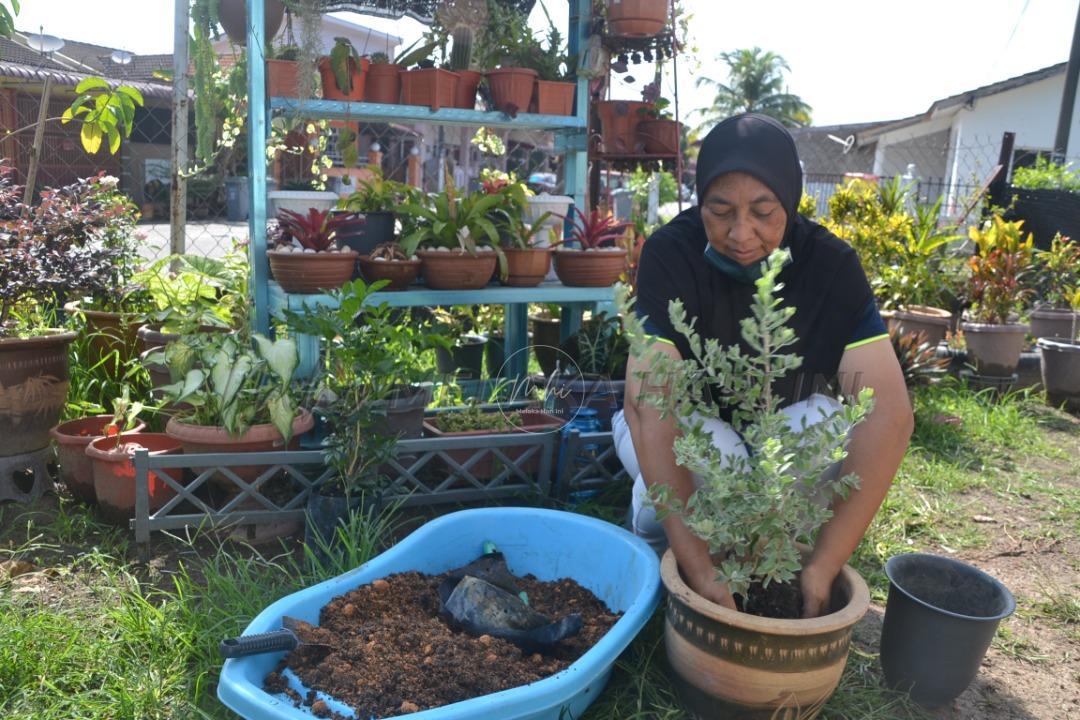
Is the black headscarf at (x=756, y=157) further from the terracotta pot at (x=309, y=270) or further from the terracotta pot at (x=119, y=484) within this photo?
the terracotta pot at (x=119, y=484)

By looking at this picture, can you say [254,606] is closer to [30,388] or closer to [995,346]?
[30,388]

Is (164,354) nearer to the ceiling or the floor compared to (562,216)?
nearer to the floor

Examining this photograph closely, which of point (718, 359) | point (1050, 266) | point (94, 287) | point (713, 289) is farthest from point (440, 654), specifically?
point (1050, 266)

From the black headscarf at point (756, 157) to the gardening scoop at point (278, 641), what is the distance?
4.36ft

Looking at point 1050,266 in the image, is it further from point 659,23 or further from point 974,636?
point 974,636

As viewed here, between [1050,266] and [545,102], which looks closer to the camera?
[545,102]

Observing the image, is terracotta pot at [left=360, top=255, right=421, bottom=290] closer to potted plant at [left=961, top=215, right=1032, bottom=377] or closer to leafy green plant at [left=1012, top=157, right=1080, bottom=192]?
potted plant at [left=961, top=215, right=1032, bottom=377]

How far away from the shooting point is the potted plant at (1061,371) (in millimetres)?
4688

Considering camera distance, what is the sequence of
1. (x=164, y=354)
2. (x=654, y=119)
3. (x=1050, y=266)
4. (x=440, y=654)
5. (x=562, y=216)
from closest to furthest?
(x=440, y=654) < (x=164, y=354) < (x=562, y=216) < (x=654, y=119) < (x=1050, y=266)

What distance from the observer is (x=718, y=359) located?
1655mm

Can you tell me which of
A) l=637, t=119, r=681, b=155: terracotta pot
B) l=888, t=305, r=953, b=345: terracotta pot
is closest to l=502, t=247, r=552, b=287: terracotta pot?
l=637, t=119, r=681, b=155: terracotta pot

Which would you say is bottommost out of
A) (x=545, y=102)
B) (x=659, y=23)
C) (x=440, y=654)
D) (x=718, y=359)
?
(x=440, y=654)

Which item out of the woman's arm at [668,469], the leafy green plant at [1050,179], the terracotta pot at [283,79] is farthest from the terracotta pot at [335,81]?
the leafy green plant at [1050,179]

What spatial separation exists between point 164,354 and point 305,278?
21.2 inches
